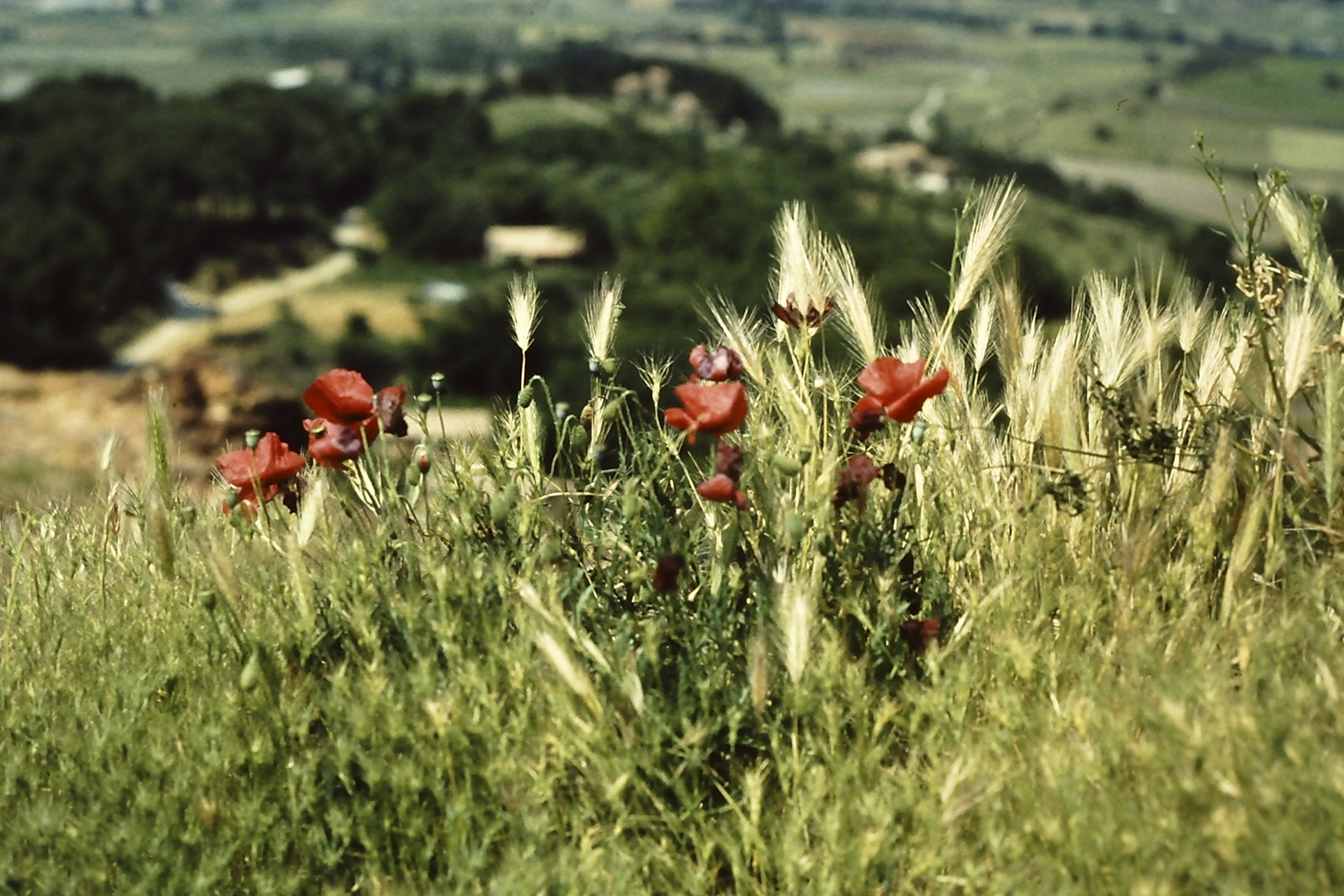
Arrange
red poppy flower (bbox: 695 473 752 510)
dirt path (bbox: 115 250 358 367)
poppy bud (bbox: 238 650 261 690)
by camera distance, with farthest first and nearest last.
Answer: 1. dirt path (bbox: 115 250 358 367)
2. red poppy flower (bbox: 695 473 752 510)
3. poppy bud (bbox: 238 650 261 690)

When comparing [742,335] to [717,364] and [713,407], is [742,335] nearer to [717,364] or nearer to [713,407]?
[717,364]

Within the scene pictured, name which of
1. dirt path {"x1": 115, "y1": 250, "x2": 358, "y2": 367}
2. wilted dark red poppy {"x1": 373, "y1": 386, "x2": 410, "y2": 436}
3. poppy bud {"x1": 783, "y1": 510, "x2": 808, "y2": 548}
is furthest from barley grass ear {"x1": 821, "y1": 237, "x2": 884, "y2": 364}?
dirt path {"x1": 115, "y1": 250, "x2": 358, "y2": 367}

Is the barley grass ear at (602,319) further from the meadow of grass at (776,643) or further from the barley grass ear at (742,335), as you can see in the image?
the barley grass ear at (742,335)

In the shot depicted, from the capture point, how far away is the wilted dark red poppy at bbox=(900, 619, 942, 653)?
2078 millimetres

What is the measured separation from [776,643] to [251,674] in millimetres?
779

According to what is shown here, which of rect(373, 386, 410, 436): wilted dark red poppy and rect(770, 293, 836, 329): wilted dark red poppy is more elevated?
rect(770, 293, 836, 329): wilted dark red poppy

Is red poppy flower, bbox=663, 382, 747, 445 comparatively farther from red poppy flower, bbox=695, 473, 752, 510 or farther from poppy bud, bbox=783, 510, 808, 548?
poppy bud, bbox=783, 510, 808, 548

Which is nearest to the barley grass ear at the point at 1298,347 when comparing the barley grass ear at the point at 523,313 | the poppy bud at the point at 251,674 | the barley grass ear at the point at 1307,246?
the barley grass ear at the point at 1307,246

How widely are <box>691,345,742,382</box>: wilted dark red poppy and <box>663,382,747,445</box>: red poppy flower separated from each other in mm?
116

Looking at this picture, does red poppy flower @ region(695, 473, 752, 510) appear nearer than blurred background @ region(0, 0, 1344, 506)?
Yes

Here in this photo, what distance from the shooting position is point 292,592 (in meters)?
2.23

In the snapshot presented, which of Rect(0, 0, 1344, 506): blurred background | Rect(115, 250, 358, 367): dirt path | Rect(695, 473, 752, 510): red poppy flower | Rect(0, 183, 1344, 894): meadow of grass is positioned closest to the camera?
Rect(0, 183, 1344, 894): meadow of grass

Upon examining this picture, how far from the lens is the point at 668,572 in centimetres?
203

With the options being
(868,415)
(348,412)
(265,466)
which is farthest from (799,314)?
(265,466)
